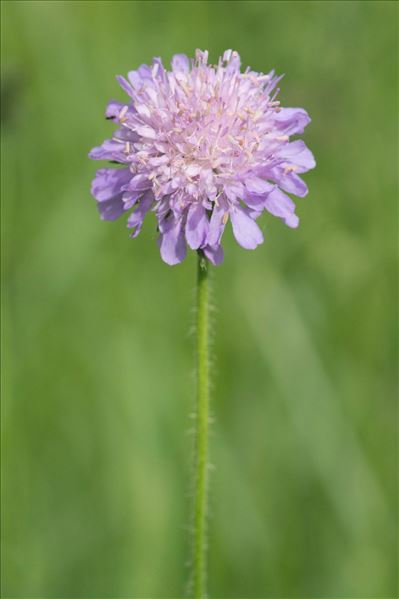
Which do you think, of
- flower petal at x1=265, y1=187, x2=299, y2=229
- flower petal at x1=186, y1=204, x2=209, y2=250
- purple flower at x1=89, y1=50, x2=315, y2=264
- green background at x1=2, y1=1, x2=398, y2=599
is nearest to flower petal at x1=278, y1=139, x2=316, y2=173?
purple flower at x1=89, y1=50, x2=315, y2=264

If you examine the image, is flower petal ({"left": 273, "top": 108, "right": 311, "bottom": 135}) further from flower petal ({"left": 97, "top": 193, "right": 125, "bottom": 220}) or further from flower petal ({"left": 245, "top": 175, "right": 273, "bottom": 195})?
flower petal ({"left": 97, "top": 193, "right": 125, "bottom": 220})

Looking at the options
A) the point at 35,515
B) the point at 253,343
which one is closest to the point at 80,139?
the point at 253,343

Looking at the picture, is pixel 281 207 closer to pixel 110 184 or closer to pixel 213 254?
pixel 213 254

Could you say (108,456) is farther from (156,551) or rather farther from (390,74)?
(390,74)

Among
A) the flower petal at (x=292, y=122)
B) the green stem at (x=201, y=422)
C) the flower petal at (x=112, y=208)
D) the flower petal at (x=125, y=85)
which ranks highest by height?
the flower petal at (x=125, y=85)

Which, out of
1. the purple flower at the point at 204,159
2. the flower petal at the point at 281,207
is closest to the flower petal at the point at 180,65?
the purple flower at the point at 204,159

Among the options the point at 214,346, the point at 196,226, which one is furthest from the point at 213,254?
the point at 214,346

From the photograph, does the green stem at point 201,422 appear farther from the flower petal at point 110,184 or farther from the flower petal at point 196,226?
the flower petal at point 110,184
